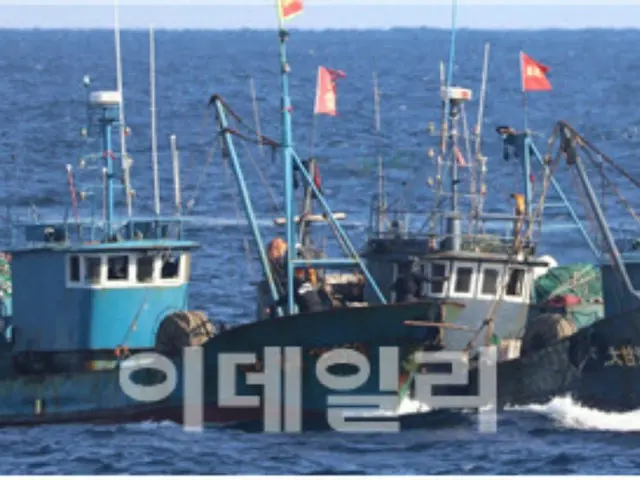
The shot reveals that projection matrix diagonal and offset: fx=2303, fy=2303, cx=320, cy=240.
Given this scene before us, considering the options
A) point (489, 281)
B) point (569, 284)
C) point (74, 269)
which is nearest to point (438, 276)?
point (489, 281)

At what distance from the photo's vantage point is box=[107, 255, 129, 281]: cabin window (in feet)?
157

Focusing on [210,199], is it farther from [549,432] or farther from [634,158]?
[549,432]

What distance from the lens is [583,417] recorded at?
47156 mm

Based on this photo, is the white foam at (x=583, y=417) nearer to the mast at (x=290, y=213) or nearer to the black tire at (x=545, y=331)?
the black tire at (x=545, y=331)

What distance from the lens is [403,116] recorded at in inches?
4707

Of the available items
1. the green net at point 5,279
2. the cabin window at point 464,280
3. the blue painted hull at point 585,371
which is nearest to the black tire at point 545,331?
the blue painted hull at point 585,371

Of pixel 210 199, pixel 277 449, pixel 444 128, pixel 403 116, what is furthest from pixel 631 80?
pixel 277 449

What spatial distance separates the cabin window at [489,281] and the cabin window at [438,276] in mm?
855

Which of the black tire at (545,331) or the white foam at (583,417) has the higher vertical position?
the black tire at (545,331)

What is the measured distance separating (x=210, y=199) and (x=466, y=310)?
32321 millimetres

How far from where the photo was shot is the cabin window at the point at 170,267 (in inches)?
1906

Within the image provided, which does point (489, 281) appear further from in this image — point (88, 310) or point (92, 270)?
point (88, 310)

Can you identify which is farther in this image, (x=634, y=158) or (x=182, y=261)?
(x=634, y=158)

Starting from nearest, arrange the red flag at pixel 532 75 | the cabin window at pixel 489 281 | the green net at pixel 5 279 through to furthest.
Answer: the cabin window at pixel 489 281 < the red flag at pixel 532 75 < the green net at pixel 5 279
